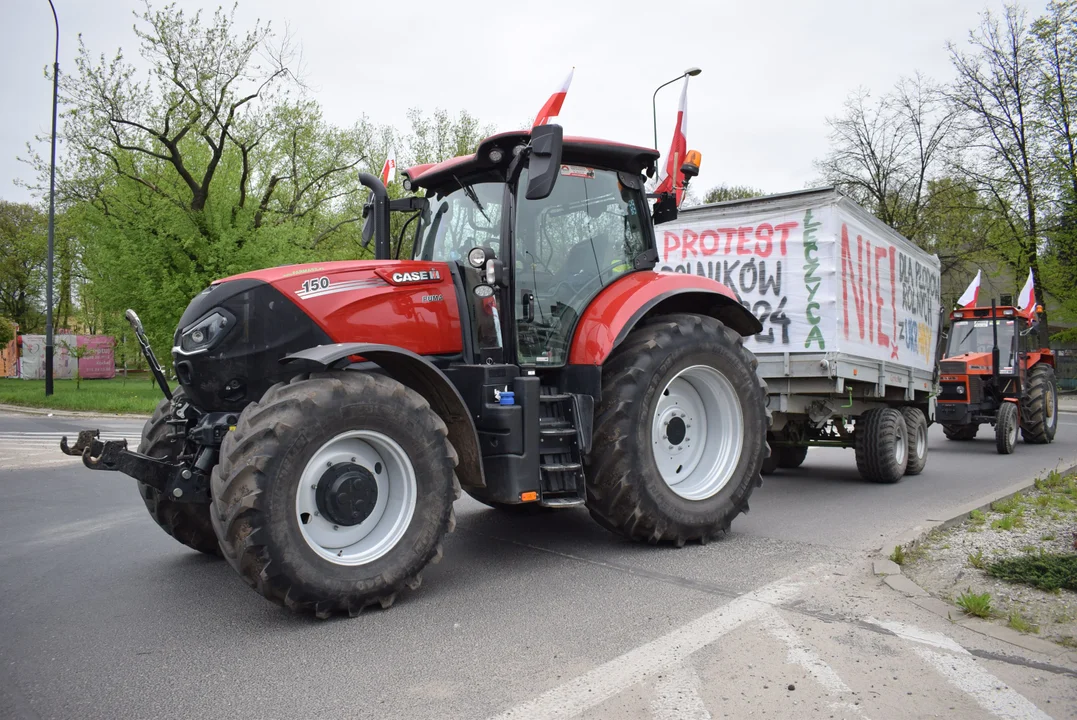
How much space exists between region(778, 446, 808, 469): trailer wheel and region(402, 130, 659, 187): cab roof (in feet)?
17.9

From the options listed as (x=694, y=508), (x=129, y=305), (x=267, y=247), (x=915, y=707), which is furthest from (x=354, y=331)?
(x=129, y=305)

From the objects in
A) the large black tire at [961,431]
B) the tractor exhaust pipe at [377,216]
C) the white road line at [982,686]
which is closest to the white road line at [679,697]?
the white road line at [982,686]

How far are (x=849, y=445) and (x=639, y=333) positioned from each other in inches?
196

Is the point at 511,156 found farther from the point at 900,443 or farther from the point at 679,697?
the point at 900,443

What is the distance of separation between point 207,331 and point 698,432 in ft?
11.8

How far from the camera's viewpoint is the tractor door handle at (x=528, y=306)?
541cm

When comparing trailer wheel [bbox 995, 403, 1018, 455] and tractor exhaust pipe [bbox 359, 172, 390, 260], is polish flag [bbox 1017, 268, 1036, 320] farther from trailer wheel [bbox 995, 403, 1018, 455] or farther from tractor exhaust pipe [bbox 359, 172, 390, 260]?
tractor exhaust pipe [bbox 359, 172, 390, 260]

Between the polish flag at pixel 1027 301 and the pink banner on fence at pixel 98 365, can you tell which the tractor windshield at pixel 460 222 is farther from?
the pink banner on fence at pixel 98 365

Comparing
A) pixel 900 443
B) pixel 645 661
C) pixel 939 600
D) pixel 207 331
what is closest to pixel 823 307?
pixel 900 443

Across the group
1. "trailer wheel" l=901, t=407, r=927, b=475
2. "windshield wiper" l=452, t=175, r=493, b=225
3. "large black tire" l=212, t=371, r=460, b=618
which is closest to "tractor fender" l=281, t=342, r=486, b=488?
"large black tire" l=212, t=371, r=460, b=618

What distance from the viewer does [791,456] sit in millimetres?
10641

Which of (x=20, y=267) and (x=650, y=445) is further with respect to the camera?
(x=20, y=267)

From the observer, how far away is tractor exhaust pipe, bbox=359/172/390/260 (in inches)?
222

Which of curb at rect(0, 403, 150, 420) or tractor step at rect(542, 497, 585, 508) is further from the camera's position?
curb at rect(0, 403, 150, 420)
